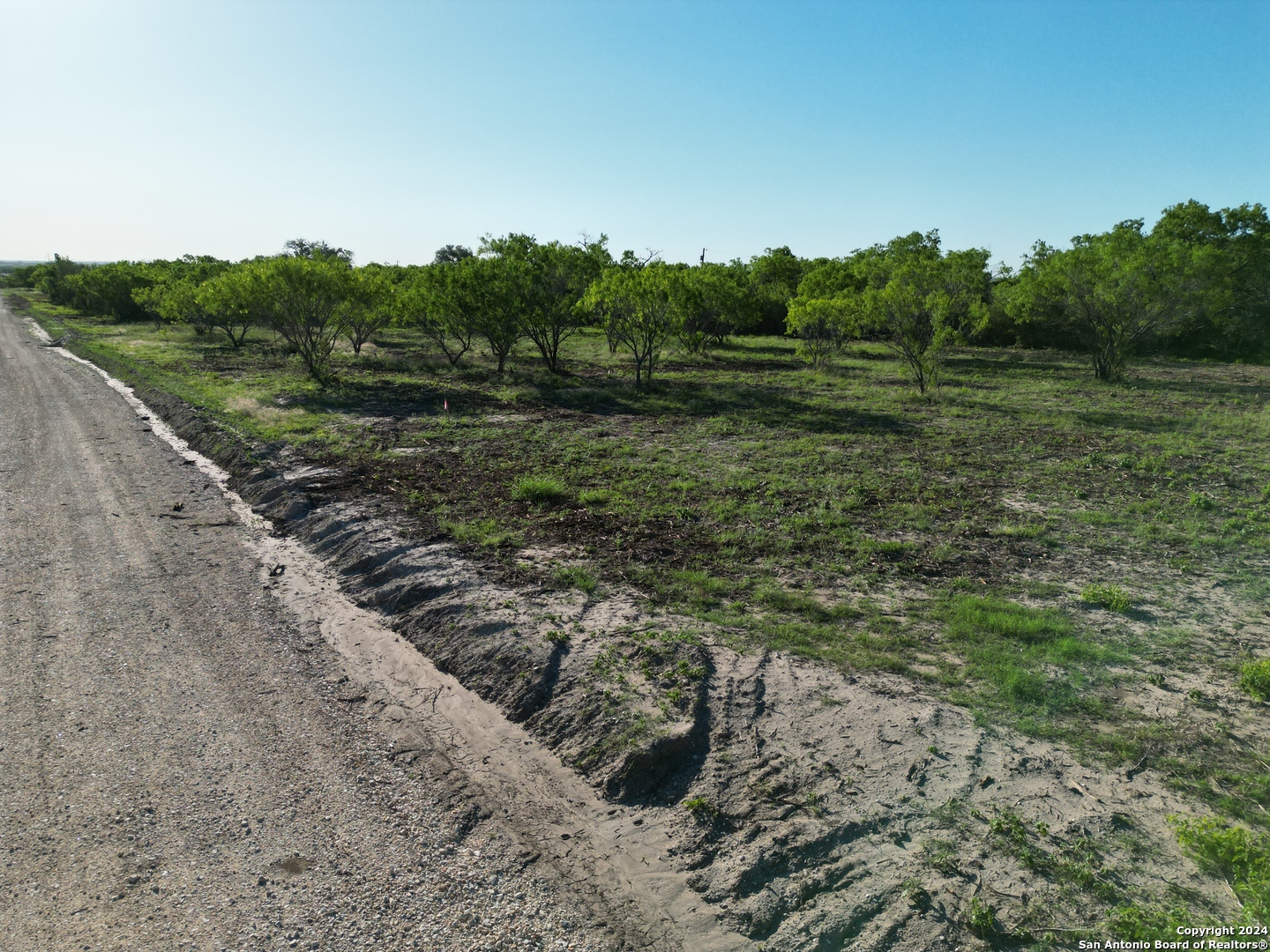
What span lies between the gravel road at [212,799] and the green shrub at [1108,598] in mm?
6866

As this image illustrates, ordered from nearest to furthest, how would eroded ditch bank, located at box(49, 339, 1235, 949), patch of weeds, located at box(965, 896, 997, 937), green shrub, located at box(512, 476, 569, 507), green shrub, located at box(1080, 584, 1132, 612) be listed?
patch of weeds, located at box(965, 896, 997, 937)
eroded ditch bank, located at box(49, 339, 1235, 949)
green shrub, located at box(1080, 584, 1132, 612)
green shrub, located at box(512, 476, 569, 507)

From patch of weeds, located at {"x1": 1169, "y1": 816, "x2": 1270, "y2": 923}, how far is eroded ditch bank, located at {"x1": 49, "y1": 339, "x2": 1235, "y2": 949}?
0.39 ft

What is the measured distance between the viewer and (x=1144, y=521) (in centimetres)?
1080

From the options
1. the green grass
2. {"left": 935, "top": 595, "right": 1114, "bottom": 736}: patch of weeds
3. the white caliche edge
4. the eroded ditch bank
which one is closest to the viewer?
the eroded ditch bank

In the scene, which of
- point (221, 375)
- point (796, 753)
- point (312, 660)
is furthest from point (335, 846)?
point (221, 375)

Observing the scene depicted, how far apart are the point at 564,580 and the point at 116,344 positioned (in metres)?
41.3

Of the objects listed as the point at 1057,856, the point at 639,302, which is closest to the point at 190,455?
the point at 639,302

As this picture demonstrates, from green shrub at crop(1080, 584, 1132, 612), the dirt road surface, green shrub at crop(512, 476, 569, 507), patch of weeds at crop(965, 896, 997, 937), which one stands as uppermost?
green shrub at crop(512, 476, 569, 507)

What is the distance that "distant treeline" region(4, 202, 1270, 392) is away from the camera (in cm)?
2550

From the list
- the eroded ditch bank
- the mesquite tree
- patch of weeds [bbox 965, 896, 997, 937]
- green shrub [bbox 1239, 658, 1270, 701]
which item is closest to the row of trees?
the mesquite tree

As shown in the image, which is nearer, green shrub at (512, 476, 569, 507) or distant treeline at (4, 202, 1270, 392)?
green shrub at (512, 476, 569, 507)

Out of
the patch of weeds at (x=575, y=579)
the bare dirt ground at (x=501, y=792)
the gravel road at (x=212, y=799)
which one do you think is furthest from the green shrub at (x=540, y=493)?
the gravel road at (x=212, y=799)

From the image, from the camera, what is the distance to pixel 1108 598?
790cm

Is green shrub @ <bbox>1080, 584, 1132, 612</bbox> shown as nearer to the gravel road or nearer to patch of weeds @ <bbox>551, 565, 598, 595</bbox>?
patch of weeds @ <bbox>551, 565, 598, 595</bbox>
